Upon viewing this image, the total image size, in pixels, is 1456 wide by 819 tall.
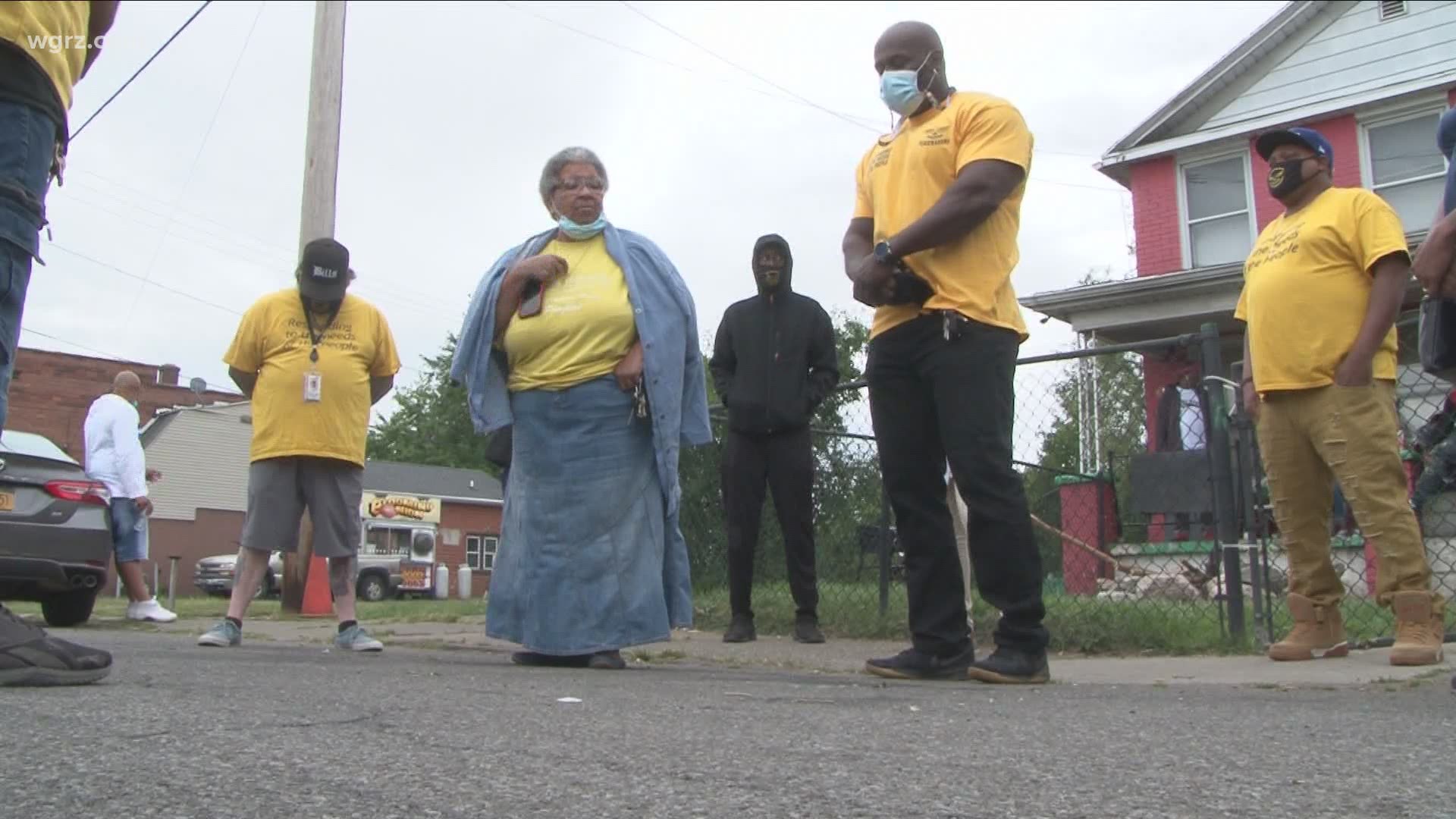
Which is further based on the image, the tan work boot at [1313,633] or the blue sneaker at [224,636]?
the blue sneaker at [224,636]

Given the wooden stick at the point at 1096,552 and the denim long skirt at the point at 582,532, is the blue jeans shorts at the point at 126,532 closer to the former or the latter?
the denim long skirt at the point at 582,532

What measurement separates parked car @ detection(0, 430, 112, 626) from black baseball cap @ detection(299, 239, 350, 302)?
137 inches

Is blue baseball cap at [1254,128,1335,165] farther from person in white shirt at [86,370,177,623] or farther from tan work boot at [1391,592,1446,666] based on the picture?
person in white shirt at [86,370,177,623]

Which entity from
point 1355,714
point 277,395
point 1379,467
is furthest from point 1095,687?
point 277,395

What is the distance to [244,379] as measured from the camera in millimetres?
5871

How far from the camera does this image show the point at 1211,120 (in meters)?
18.7

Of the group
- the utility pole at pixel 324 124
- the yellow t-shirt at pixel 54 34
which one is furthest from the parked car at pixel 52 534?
the yellow t-shirt at pixel 54 34

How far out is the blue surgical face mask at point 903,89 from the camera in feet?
14.6

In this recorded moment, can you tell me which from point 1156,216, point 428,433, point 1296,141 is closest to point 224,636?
point 1296,141

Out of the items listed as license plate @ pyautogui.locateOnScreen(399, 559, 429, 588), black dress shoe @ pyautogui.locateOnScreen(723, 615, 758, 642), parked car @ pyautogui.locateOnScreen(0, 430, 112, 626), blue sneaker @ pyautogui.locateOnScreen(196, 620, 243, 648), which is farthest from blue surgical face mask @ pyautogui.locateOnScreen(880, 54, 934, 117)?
license plate @ pyautogui.locateOnScreen(399, 559, 429, 588)

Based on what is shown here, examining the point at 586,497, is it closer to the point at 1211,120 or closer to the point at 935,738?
the point at 935,738

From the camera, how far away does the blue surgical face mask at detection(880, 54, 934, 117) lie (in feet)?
14.6

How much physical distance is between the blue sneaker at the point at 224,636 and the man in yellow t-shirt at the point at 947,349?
283cm

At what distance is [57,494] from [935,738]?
23.8 ft
